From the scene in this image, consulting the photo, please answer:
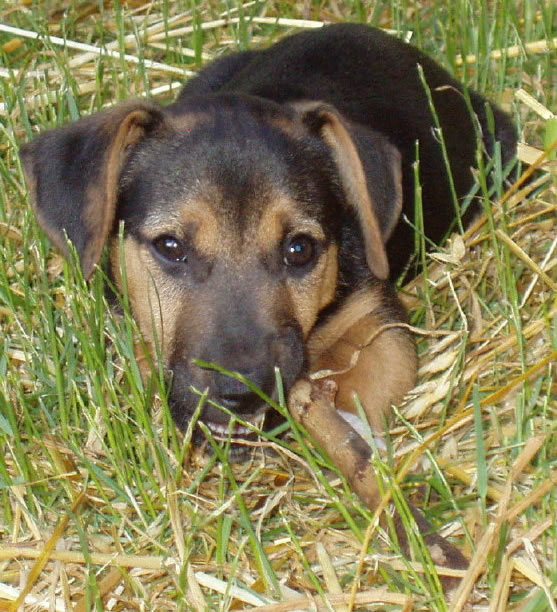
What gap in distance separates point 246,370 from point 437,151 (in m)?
2.09

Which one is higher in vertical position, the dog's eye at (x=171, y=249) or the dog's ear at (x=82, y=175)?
the dog's ear at (x=82, y=175)

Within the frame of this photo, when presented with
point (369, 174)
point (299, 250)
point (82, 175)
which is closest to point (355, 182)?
point (369, 174)

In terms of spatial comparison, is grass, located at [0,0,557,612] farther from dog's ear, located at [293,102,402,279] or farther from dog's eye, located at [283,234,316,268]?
dog's eye, located at [283,234,316,268]

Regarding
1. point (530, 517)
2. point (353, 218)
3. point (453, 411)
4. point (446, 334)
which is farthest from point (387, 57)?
point (530, 517)

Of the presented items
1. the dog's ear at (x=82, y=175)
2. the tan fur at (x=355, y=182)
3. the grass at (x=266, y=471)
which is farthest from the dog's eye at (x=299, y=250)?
the dog's ear at (x=82, y=175)

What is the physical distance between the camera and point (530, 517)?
352 centimetres

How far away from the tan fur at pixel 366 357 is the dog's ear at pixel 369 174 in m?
0.26

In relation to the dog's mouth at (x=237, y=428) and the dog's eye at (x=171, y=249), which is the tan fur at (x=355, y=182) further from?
the dog's mouth at (x=237, y=428)

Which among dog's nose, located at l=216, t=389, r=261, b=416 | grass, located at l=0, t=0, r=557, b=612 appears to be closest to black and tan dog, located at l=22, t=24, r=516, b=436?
dog's nose, located at l=216, t=389, r=261, b=416

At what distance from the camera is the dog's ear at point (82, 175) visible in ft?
14.0

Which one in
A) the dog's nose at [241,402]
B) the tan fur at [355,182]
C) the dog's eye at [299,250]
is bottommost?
the dog's nose at [241,402]

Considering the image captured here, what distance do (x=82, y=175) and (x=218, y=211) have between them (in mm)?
537

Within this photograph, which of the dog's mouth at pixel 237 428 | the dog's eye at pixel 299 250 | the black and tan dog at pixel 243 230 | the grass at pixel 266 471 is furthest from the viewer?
the dog's eye at pixel 299 250

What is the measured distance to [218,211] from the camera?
423 cm
